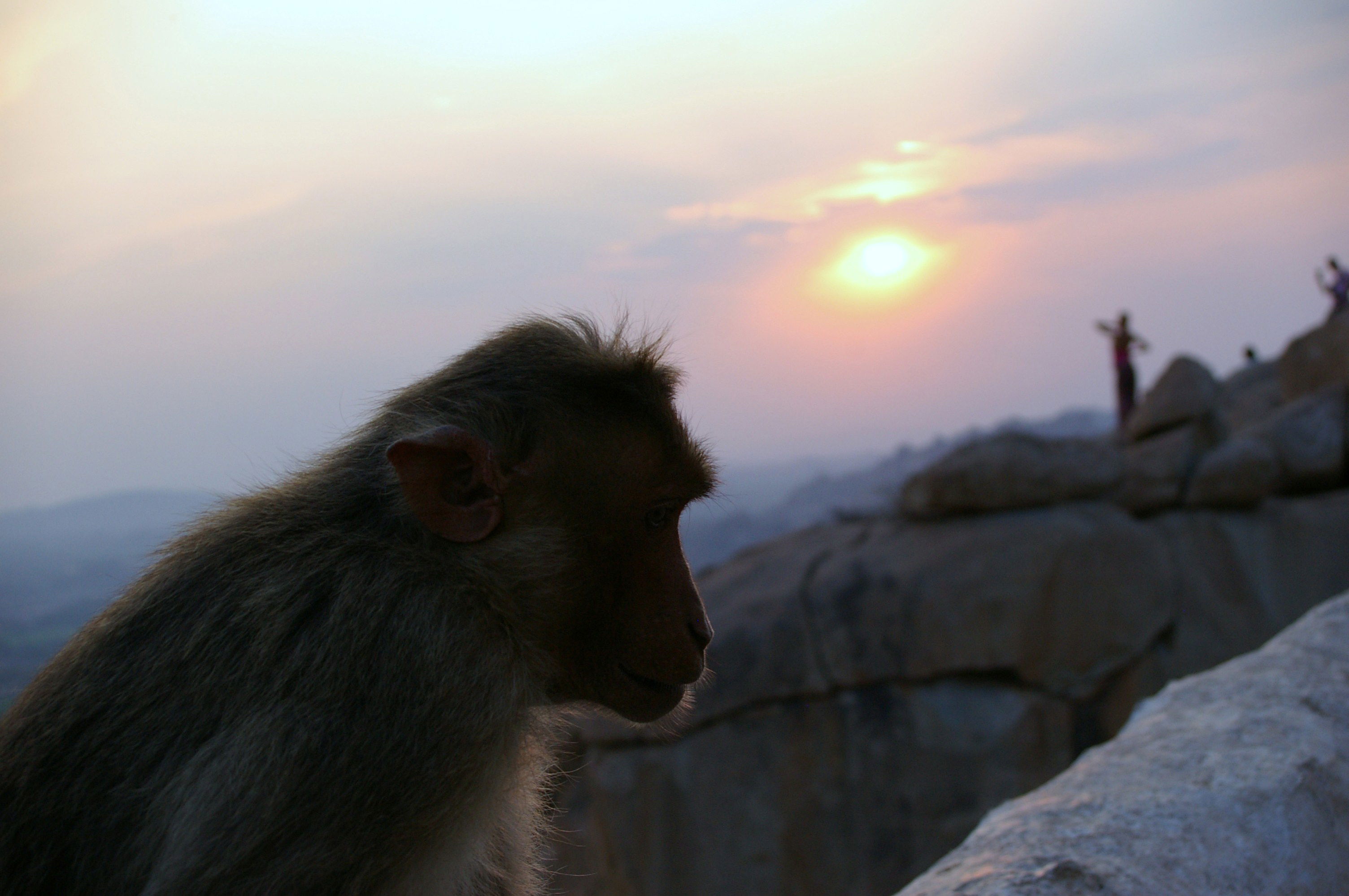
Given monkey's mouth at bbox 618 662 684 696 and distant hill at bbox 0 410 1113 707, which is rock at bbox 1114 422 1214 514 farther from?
monkey's mouth at bbox 618 662 684 696

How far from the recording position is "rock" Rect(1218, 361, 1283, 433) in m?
15.0

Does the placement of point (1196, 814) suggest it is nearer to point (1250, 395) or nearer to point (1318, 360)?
point (1318, 360)

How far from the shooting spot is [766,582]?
11531mm

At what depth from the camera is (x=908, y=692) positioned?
420 inches

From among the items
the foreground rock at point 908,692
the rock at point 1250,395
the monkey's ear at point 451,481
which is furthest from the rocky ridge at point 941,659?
the monkey's ear at point 451,481

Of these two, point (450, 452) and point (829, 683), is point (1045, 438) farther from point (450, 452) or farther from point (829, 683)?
point (450, 452)

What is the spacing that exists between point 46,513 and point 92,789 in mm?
34038

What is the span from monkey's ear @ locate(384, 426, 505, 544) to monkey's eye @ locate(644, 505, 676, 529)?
0.33 meters

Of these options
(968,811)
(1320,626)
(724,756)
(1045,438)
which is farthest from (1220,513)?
(1320,626)

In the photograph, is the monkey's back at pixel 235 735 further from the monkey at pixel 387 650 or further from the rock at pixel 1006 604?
the rock at pixel 1006 604

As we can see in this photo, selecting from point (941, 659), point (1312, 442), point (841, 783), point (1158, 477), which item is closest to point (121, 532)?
point (841, 783)

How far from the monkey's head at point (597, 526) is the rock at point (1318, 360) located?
40.9 feet

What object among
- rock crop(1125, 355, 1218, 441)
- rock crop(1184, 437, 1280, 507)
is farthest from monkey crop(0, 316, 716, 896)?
rock crop(1125, 355, 1218, 441)

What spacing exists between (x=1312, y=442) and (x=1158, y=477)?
5.85ft
